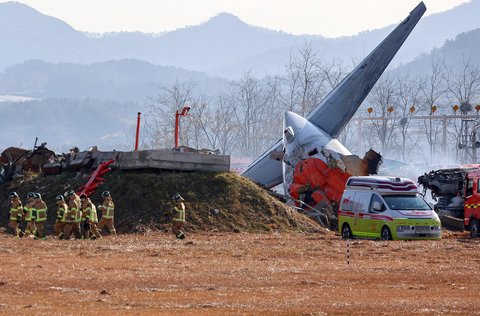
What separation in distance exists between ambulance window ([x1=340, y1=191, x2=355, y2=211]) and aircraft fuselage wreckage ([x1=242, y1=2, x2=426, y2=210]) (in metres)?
7.91

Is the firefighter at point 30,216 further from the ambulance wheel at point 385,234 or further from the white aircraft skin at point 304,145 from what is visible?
the white aircraft skin at point 304,145

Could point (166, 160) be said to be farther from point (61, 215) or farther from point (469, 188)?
point (469, 188)

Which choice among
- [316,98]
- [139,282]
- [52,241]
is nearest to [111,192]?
[52,241]

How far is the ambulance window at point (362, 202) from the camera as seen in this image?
1694 inches

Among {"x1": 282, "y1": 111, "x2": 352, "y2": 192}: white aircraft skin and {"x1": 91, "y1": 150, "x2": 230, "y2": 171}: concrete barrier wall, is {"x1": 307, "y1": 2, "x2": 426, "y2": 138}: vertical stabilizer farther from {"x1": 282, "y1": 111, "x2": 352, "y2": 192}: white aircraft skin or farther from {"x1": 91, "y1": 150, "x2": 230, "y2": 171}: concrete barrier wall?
{"x1": 91, "y1": 150, "x2": 230, "y2": 171}: concrete barrier wall

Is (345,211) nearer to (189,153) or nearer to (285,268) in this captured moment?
(189,153)

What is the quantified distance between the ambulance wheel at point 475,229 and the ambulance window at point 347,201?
5402 millimetres

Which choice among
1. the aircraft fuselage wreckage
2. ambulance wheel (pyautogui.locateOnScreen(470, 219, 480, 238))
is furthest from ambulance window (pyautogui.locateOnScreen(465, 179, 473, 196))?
the aircraft fuselage wreckage

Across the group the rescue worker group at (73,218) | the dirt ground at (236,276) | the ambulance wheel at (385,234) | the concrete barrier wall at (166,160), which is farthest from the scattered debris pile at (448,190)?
the rescue worker group at (73,218)

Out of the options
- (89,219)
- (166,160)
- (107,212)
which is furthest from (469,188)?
(89,219)

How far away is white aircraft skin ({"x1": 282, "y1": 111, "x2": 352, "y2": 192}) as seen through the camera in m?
54.9

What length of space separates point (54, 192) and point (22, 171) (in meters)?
5.88

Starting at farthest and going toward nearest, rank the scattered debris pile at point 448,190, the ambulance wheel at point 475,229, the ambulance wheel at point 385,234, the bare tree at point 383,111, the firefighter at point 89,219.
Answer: the bare tree at point 383,111 < the scattered debris pile at point 448,190 < the ambulance wheel at point 475,229 < the ambulance wheel at point 385,234 < the firefighter at point 89,219

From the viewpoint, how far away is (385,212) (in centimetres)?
4209
